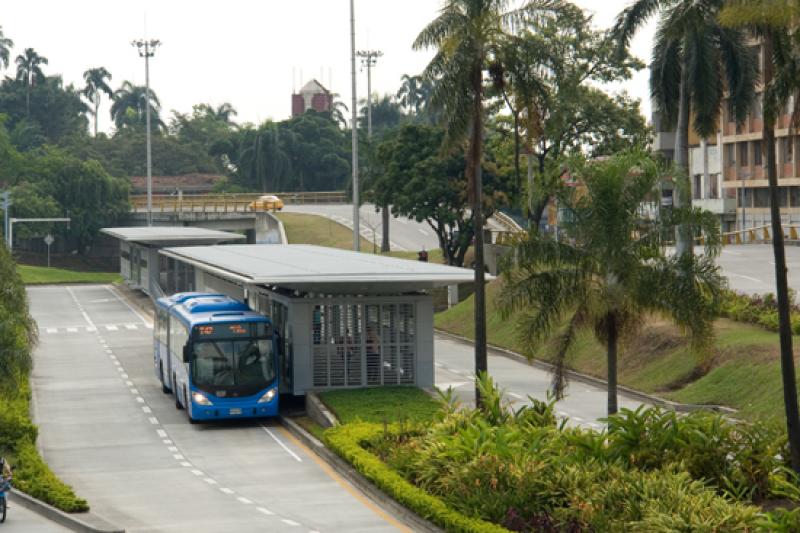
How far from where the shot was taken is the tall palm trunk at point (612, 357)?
29.2 m

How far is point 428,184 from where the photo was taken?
74438 millimetres

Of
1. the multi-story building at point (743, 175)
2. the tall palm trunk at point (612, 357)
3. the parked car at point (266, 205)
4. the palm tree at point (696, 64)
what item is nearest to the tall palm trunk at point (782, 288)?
the tall palm trunk at point (612, 357)

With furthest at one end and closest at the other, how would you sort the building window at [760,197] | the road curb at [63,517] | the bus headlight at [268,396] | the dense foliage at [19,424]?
the building window at [760,197]
the bus headlight at [268,396]
the dense foliage at [19,424]
the road curb at [63,517]

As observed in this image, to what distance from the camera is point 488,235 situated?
3056 inches

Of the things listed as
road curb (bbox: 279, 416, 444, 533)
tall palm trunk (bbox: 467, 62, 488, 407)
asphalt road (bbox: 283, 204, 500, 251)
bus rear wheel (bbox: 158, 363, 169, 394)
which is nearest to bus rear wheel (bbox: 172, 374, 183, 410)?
bus rear wheel (bbox: 158, 363, 169, 394)

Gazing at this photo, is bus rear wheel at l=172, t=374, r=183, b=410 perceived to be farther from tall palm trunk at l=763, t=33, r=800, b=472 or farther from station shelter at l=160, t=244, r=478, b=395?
tall palm trunk at l=763, t=33, r=800, b=472

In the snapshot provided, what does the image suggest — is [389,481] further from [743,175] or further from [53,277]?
[53,277]

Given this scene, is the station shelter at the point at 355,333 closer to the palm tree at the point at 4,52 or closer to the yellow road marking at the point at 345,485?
the yellow road marking at the point at 345,485

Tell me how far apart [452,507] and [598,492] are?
303cm

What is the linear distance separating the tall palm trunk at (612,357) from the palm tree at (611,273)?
0.02 meters

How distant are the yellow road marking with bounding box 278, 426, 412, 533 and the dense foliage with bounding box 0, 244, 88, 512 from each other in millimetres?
5005

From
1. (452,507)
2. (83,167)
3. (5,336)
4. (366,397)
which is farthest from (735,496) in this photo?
(83,167)

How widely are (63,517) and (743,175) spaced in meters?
69.3

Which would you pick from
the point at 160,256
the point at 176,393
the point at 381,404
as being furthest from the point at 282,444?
the point at 160,256
